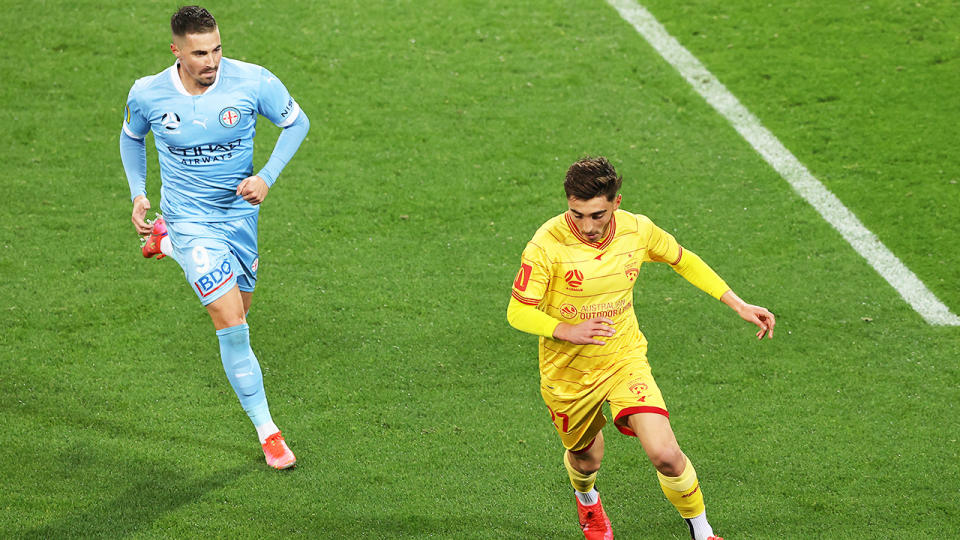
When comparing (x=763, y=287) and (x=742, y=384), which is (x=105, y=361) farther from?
(x=763, y=287)

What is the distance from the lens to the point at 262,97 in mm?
5887

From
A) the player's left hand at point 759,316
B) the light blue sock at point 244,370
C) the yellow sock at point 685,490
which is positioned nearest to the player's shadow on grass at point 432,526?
the yellow sock at point 685,490

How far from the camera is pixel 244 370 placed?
5832 mm

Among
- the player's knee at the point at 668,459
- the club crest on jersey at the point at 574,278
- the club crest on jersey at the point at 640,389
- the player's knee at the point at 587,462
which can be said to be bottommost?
the player's knee at the point at 587,462

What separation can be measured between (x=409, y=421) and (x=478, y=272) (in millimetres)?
1755

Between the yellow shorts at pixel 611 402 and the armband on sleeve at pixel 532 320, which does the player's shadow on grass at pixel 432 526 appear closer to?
the yellow shorts at pixel 611 402

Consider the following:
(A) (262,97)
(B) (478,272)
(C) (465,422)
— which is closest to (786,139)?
(B) (478,272)

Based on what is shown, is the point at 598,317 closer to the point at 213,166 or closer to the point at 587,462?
the point at 587,462

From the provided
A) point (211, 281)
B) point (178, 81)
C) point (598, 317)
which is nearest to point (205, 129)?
point (178, 81)

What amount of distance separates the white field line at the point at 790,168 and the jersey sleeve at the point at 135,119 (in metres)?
5.25

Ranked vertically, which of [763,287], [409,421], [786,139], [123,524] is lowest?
[123,524]

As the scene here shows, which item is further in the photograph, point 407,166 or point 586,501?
point 407,166

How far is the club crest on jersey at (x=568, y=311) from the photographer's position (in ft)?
16.0

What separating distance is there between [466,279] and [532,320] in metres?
3.04
